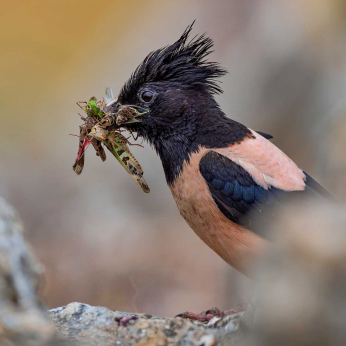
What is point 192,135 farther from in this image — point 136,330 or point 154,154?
point 154,154

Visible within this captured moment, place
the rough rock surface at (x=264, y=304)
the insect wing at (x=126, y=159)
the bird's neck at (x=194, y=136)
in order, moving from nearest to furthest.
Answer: the rough rock surface at (x=264, y=304), the bird's neck at (x=194, y=136), the insect wing at (x=126, y=159)

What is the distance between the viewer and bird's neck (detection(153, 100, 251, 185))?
4648mm

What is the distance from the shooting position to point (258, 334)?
2.98m

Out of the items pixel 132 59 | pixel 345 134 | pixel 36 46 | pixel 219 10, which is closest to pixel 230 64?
pixel 219 10

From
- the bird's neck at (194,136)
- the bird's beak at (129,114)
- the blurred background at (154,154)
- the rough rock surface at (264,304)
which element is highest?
the blurred background at (154,154)

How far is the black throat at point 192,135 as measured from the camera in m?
4.65

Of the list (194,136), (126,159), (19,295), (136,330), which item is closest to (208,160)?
(194,136)

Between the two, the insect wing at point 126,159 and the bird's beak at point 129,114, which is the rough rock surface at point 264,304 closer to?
the insect wing at point 126,159

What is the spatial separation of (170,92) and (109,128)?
646mm

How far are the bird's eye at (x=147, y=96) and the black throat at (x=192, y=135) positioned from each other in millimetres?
290

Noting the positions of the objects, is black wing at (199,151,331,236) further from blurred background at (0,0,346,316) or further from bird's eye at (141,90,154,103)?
blurred background at (0,0,346,316)

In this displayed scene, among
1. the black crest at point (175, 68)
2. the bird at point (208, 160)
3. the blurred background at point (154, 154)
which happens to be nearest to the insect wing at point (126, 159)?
the bird at point (208, 160)

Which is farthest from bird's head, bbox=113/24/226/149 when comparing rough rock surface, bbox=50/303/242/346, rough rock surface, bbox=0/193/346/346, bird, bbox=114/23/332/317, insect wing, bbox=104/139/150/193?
rough rock surface, bbox=50/303/242/346

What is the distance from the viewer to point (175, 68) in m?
4.90
